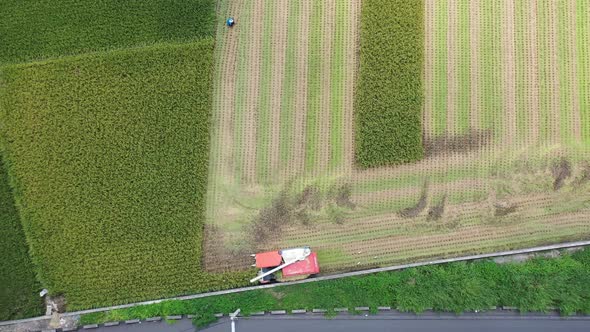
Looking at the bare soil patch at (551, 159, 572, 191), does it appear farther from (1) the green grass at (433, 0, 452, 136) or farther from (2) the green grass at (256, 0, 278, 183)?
(2) the green grass at (256, 0, 278, 183)

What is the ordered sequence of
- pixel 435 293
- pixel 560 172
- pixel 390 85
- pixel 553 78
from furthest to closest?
pixel 553 78
pixel 390 85
pixel 560 172
pixel 435 293

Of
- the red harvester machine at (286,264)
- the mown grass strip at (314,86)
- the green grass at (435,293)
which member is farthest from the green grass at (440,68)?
the red harvester machine at (286,264)

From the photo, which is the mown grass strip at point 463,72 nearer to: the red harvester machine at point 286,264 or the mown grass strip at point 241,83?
the red harvester machine at point 286,264

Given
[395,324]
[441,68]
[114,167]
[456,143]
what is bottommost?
[395,324]

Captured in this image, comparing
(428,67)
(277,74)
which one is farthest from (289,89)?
(428,67)

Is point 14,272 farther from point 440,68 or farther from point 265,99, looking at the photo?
point 440,68

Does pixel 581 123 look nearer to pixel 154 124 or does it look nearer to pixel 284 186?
pixel 284 186
